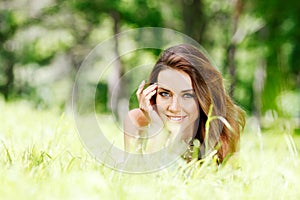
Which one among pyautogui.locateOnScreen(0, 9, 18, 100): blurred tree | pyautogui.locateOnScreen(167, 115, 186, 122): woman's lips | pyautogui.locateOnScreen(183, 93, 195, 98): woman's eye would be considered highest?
pyautogui.locateOnScreen(0, 9, 18, 100): blurred tree

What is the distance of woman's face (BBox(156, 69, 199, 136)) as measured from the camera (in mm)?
2525

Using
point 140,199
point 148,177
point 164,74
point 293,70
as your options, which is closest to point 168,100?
point 164,74

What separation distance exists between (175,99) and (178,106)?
0.11 feet

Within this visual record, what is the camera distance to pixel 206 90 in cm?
265

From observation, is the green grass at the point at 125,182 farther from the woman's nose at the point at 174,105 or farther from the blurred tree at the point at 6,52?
the blurred tree at the point at 6,52

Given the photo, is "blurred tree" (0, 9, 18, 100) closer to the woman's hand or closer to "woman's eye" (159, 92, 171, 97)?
the woman's hand

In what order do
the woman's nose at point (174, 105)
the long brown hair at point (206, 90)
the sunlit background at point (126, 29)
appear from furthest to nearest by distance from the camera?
the sunlit background at point (126, 29), the long brown hair at point (206, 90), the woman's nose at point (174, 105)

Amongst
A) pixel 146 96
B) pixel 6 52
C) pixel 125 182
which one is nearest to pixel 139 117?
pixel 146 96

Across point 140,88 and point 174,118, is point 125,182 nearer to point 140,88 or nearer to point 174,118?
point 174,118

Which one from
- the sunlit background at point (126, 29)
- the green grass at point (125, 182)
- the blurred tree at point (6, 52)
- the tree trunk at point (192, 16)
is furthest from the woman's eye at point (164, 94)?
the blurred tree at point (6, 52)

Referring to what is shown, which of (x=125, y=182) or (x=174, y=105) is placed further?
(x=174, y=105)

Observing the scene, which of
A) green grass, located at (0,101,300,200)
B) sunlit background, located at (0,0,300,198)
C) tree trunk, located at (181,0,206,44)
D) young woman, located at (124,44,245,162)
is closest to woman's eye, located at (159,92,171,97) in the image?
young woman, located at (124,44,245,162)

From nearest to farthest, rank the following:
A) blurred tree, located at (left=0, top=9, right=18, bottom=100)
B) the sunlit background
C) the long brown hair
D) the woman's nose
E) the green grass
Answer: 1. the green grass
2. the woman's nose
3. the long brown hair
4. the sunlit background
5. blurred tree, located at (left=0, top=9, right=18, bottom=100)

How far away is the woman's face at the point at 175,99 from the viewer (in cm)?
253
